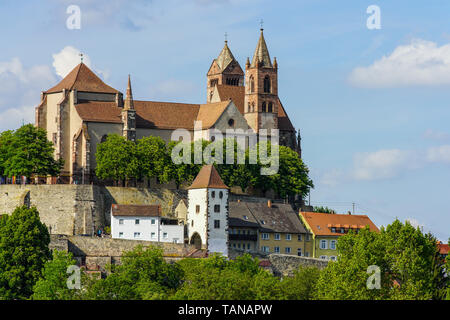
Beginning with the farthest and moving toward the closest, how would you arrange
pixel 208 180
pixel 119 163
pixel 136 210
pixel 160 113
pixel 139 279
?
pixel 160 113, pixel 119 163, pixel 136 210, pixel 208 180, pixel 139 279

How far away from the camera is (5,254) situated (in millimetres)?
105000

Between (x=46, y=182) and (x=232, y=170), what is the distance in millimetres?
19962

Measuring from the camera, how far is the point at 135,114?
144000 mm

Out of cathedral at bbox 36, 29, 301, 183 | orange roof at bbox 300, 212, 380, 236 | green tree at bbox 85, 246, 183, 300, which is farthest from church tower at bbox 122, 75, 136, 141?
green tree at bbox 85, 246, 183, 300

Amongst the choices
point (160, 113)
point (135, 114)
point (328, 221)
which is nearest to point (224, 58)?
point (160, 113)

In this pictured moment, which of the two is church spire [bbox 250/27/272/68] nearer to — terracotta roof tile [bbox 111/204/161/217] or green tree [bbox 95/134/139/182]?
green tree [bbox 95/134/139/182]

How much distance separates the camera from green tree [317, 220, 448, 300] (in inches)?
3698

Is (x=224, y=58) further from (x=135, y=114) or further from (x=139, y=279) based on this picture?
(x=139, y=279)

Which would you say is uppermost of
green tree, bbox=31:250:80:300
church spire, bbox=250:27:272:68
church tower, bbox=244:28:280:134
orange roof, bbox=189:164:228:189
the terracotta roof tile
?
church spire, bbox=250:27:272:68

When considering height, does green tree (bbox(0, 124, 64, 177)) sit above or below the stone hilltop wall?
above

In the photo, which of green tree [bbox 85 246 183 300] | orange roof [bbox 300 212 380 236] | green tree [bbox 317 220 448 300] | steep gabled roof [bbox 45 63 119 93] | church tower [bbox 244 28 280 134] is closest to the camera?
green tree [bbox 317 220 448 300]

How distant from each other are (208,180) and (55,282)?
2753cm
